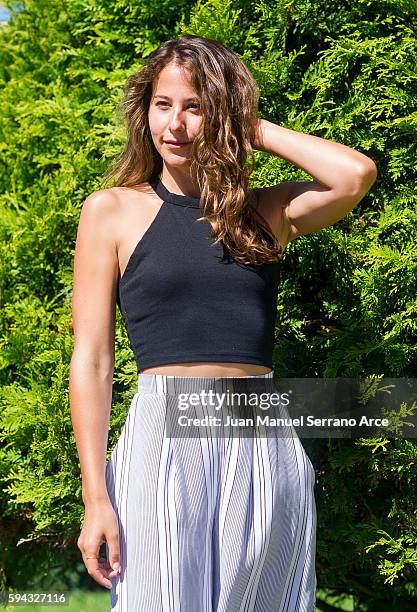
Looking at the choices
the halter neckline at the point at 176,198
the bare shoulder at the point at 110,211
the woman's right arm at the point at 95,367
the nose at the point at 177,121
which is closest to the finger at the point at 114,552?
the woman's right arm at the point at 95,367

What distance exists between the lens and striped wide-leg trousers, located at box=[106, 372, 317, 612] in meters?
1.82

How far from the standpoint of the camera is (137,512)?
6.08ft

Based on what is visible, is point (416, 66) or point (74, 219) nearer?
point (416, 66)

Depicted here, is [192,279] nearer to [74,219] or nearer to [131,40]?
[74,219]

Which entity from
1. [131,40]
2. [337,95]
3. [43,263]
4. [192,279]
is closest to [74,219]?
[43,263]

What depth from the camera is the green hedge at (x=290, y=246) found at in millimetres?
2756

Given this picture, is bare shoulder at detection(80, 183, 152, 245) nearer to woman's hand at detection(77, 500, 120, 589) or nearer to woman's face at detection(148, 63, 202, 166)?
woman's face at detection(148, 63, 202, 166)

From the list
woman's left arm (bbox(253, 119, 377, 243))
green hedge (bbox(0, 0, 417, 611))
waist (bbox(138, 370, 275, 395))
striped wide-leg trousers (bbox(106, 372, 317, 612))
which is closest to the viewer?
A: striped wide-leg trousers (bbox(106, 372, 317, 612))

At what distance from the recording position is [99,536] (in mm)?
1833

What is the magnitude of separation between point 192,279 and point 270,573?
730 millimetres

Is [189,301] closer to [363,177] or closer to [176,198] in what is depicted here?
[176,198]

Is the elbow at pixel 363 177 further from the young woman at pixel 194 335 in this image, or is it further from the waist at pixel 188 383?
the waist at pixel 188 383

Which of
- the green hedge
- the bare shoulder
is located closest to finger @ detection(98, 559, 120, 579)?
the bare shoulder

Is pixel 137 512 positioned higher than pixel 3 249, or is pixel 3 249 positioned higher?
pixel 3 249
